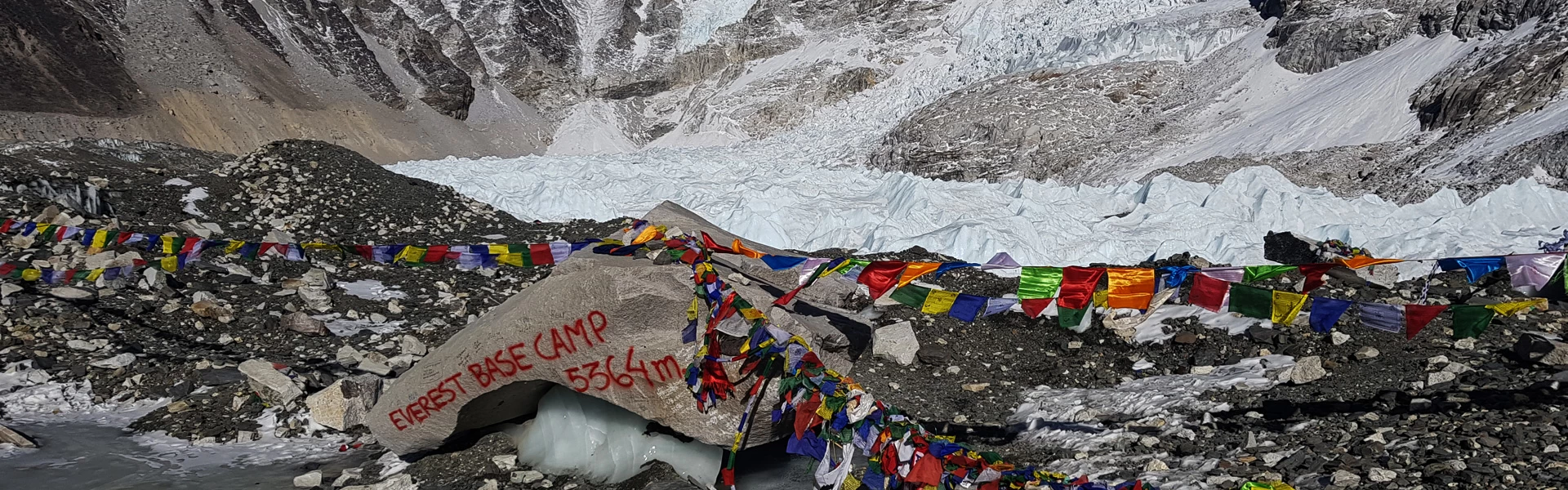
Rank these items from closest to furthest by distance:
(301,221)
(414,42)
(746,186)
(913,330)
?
(913,330) → (301,221) → (746,186) → (414,42)

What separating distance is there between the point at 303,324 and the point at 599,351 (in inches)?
197

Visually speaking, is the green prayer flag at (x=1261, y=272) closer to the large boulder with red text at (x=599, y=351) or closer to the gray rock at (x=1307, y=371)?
the gray rock at (x=1307, y=371)

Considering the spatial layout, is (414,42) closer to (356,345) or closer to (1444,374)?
(356,345)

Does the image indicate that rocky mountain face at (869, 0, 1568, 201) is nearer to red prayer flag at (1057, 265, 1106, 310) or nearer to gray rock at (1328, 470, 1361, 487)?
red prayer flag at (1057, 265, 1106, 310)

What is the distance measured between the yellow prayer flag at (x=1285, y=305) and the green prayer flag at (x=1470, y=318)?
0.72 metres

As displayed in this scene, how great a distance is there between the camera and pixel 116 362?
7270 mm

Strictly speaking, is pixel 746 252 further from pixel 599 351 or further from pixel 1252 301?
pixel 1252 301

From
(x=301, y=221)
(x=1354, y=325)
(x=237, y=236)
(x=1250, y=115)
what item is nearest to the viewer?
(x=1354, y=325)

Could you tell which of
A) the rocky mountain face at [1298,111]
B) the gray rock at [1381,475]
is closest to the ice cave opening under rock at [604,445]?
the gray rock at [1381,475]

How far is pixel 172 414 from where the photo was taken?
664cm

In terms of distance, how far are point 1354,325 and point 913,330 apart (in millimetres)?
3905

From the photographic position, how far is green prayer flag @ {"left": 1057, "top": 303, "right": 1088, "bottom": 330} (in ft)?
23.1

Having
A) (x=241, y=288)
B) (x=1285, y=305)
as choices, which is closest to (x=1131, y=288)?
(x=1285, y=305)

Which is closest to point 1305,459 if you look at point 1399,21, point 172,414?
point 172,414
